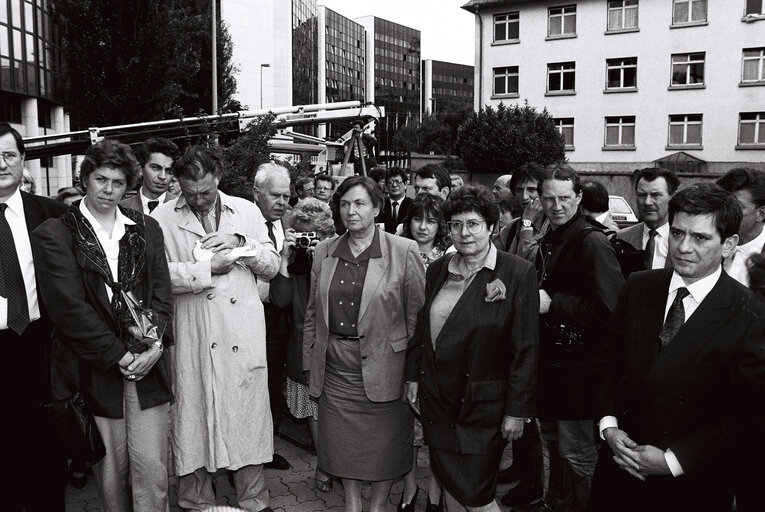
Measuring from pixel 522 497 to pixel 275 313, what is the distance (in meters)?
2.22

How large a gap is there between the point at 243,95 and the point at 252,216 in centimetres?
5082

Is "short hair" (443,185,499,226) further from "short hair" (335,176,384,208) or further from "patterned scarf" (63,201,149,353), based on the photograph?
"patterned scarf" (63,201,149,353)

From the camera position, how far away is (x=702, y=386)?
243 centimetres

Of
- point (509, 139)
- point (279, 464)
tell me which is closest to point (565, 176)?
point (279, 464)

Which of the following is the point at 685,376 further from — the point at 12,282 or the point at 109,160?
the point at 12,282

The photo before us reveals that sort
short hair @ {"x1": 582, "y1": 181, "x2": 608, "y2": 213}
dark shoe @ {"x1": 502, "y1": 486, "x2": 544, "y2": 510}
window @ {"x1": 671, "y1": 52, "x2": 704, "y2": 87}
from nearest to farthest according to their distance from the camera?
dark shoe @ {"x1": 502, "y1": 486, "x2": 544, "y2": 510} → short hair @ {"x1": 582, "y1": 181, "x2": 608, "y2": 213} → window @ {"x1": 671, "y1": 52, "x2": 704, "y2": 87}

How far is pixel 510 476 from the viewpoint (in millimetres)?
4738

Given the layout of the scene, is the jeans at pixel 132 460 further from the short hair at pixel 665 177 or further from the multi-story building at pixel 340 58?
the multi-story building at pixel 340 58

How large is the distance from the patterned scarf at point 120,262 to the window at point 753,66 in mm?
32973

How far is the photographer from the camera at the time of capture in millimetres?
4637

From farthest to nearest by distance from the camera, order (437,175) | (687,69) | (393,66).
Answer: (393,66), (687,69), (437,175)

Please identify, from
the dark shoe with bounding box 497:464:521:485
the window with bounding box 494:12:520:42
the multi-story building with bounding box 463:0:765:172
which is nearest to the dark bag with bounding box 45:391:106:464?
the dark shoe with bounding box 497:464:521:485

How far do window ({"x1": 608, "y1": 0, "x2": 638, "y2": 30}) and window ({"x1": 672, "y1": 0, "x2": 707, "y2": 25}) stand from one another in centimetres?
184

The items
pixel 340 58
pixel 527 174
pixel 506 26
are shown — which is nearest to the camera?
pixel 527 174
